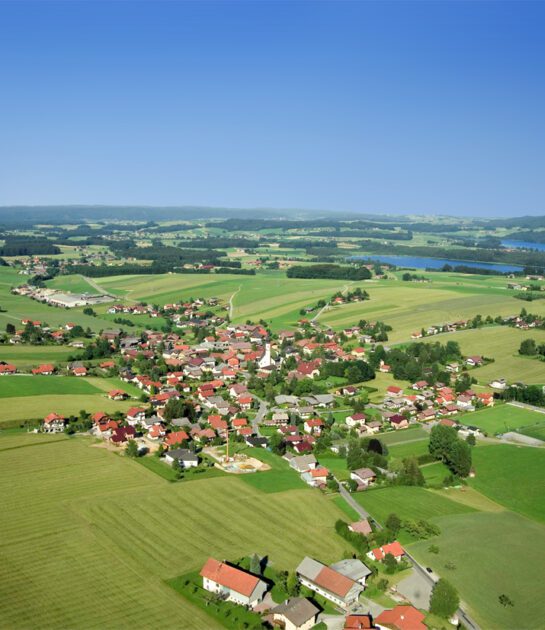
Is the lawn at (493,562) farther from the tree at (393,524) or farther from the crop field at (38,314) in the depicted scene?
the crop field at (38,314)


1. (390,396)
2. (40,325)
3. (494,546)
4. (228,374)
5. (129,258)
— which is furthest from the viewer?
(129,258)

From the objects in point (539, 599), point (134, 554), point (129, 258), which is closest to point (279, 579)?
point (134, 554)

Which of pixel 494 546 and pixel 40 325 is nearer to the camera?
pixel 494 546

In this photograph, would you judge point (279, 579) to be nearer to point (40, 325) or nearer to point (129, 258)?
point (40, 325)

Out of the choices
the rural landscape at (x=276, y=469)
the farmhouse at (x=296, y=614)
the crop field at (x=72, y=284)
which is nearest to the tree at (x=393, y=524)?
the rural landscape at (x=276, y=469)

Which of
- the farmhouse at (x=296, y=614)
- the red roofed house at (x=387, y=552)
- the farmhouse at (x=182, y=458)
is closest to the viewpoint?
the farmhouse at (x=296, y=614)

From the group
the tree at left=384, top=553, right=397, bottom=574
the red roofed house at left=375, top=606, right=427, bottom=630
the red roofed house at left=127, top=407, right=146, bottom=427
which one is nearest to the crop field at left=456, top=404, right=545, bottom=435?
the tree at left=384, top=553, right=397, bottom=574
